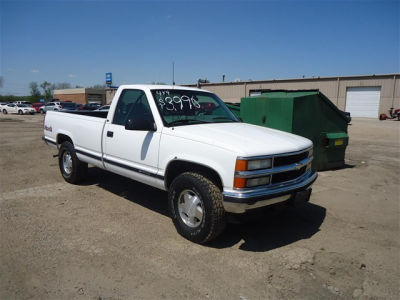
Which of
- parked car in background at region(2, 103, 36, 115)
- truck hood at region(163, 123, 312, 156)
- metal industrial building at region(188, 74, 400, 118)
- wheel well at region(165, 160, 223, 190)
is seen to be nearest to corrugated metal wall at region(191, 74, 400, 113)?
metal industrial building at region(188, 74, 400, 118)

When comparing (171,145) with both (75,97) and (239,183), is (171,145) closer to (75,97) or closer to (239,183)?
(239,183)

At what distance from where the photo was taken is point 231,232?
396 centimetres

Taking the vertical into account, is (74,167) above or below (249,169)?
below

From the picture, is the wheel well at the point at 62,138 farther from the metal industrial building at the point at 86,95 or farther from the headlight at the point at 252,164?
the metal industrial building at the point at 86,95

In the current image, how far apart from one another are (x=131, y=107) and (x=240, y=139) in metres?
1.92

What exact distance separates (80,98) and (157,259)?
6422cm

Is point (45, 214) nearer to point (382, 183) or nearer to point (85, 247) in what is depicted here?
point (85, 247)

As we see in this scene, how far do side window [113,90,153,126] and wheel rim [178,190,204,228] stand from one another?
1.25 m

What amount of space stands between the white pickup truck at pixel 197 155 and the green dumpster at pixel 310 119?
246 cm

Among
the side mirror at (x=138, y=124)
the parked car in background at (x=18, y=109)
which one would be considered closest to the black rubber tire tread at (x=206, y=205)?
the side mirror at (x=138, y=124)

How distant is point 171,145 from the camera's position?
3680mm

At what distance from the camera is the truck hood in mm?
3199

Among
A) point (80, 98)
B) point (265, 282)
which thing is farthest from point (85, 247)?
point (80, 98)

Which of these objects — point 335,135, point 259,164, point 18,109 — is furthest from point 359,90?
point 18,109
